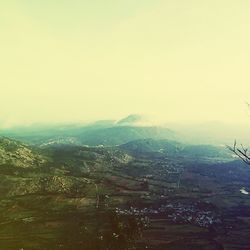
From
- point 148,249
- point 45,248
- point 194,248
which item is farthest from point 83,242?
point 194,248

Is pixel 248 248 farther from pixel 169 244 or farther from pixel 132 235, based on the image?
pixel 132 235

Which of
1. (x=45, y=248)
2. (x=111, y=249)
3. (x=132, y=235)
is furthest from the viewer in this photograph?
(x=132, y=235)

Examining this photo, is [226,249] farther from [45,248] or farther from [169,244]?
[45,248]

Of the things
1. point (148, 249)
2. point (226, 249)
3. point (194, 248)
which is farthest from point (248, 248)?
point (148, 249)

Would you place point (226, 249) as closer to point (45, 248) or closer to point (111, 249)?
point (111, 249)

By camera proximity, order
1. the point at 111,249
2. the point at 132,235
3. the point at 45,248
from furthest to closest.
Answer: the point at 132,235
the point at 45,248
the point at 111,249

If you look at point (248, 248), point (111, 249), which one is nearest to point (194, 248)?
point (248, 248)

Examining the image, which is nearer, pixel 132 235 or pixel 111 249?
pixel 111 249

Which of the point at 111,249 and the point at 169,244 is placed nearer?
the point at 111,249
